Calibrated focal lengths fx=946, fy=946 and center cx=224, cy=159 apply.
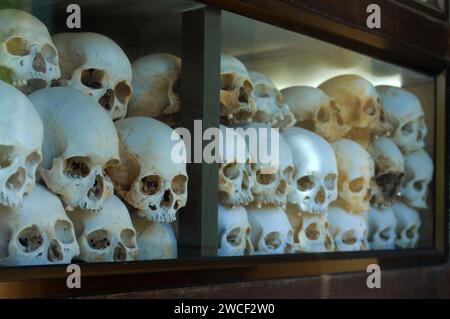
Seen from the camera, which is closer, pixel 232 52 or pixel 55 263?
pixel 55 263

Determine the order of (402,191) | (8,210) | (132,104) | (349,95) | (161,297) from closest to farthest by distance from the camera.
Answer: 1. (8,210)
2. (161,297)
3. (132,104)
4. (349,95)
5. (402,191)

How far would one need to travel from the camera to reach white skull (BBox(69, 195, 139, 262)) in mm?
2000

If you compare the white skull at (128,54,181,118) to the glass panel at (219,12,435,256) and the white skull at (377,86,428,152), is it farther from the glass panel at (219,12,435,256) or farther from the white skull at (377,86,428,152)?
the white skull at (377,86,428,152)

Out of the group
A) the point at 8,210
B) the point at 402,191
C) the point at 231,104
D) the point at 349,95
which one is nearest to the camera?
the point at 8,210

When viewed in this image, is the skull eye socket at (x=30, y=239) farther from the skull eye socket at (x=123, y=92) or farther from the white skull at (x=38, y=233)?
the skull eye socket at (x=123, y=92)

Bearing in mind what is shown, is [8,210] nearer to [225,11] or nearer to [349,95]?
[225,11]

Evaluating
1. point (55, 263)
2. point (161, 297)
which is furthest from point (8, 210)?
point (161, 297)

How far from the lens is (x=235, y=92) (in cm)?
237

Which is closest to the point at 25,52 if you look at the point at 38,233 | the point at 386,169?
the point at 38,233

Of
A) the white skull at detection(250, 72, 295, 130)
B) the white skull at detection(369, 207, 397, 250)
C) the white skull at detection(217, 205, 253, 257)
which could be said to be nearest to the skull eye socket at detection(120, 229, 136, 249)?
the white skull at detection(217, 205, 253, 257)

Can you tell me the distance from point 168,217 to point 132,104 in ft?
0.91

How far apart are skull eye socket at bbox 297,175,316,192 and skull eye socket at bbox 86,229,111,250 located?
0.69 meters

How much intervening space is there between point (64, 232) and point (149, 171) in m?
0.27

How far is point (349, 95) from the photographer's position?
280cm
